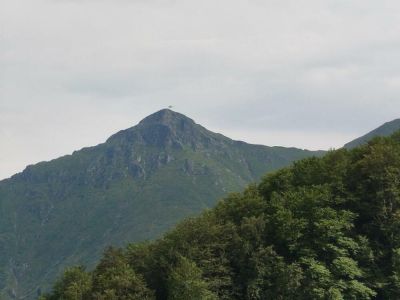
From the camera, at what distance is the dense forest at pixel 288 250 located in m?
64.1

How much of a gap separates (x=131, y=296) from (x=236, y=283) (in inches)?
561

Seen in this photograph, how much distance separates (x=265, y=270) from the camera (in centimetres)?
6688

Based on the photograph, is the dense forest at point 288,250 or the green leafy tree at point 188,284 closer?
the green leafy tree at point 188,284

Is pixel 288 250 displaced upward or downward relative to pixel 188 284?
upward

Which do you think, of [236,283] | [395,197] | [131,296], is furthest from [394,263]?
[131,296]

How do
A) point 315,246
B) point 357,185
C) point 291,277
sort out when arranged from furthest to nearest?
point 357,185
point 315,246
point 291,277

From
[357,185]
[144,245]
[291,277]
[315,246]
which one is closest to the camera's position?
[291,277]

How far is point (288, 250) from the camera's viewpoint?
70.8 meters

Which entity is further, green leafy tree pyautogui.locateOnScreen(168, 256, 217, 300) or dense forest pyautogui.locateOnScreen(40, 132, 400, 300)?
dense forest pyautogui.locateOnScreen(40, 132, 400, 300)

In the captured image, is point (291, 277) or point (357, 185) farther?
point (357, 185)

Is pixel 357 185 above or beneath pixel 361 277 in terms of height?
above

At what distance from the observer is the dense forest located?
6406 cm

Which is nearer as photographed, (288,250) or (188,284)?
(188,284)

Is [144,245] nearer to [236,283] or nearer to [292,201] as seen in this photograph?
[236,283]
